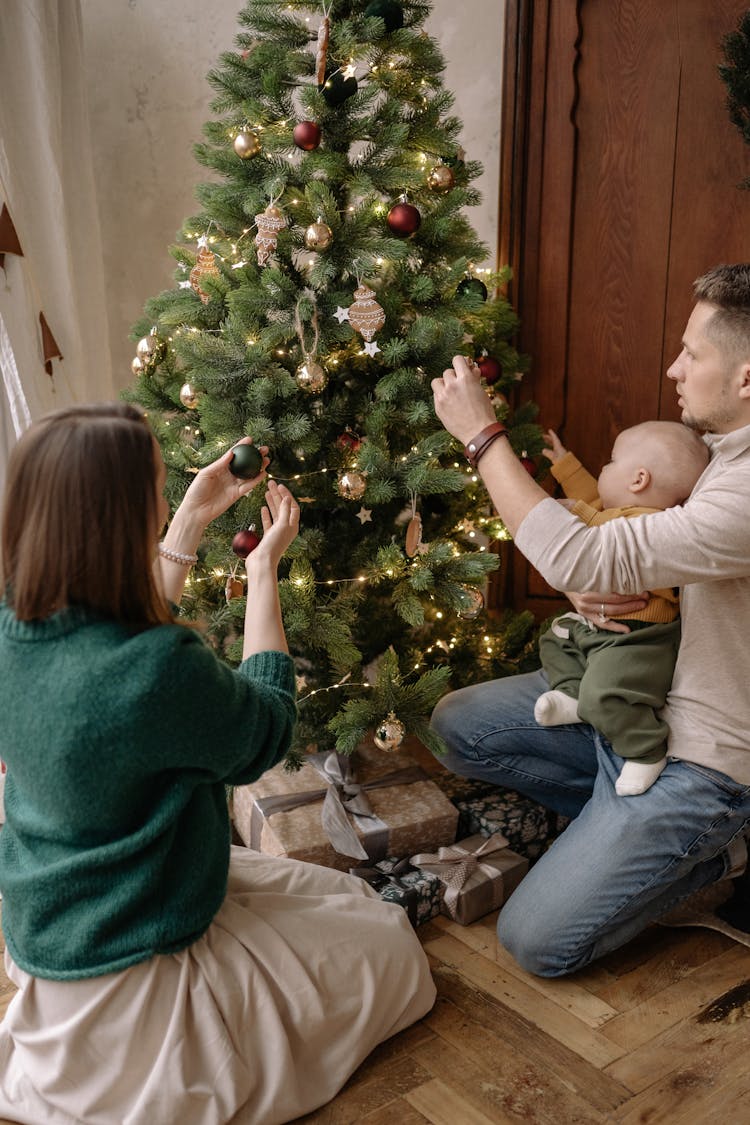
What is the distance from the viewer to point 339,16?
1922 millimetres

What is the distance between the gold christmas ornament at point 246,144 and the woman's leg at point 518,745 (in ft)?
4.19

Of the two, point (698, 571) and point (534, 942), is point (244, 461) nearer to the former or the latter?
point (698, 571)

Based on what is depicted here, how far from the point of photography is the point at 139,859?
1.27m

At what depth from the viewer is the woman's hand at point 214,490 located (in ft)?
5.46

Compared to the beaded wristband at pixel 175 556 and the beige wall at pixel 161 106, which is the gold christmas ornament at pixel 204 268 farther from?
the beige wall at pixel 161 106

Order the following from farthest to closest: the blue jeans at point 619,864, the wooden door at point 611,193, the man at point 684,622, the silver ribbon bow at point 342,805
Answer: the wooden door at point 611,193 → the silver ribbon bow at point 342,805 → the blue jeans at point 619,864 → the man at point 684,622

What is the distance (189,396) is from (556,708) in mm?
1015

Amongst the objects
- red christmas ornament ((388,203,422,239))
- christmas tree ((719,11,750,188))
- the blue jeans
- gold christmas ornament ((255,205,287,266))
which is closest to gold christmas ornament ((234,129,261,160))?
gold christmas ornament ((255,205,287,266))

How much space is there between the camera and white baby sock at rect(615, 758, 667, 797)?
1774mm

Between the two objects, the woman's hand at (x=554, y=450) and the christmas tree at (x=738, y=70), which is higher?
the christmas tree at (x=738, y=70)

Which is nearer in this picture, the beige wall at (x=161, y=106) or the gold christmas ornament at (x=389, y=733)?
the gold christmas ornament at (x=389, y=733)

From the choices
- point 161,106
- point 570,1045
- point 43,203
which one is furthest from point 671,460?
point 161,106

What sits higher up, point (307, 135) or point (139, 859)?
point (307, 135)

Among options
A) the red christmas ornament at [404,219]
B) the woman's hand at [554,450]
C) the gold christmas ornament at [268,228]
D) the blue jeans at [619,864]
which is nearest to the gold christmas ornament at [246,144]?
the gold christmas ornament at [268,228]
